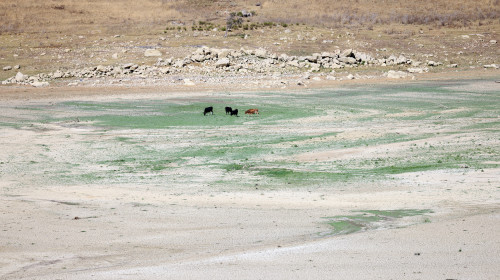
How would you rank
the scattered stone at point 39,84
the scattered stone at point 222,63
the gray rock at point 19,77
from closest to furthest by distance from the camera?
the scattered stone at point 39,84, the gray rock at point 19,77, the scattered stone at point 222,63

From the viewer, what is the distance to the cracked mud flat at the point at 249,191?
337 inches

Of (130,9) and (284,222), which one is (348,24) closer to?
(130,9)

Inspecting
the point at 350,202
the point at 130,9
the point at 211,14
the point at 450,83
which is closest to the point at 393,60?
the point at 450,83

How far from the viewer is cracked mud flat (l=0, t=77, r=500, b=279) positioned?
8.55m

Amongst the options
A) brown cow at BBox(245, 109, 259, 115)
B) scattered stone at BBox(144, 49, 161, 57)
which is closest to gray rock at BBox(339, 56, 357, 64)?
scattered stone at BBox(144, 49, 161, 57)

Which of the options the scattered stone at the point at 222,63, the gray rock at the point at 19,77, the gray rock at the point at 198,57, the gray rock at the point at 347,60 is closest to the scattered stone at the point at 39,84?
the gray rock at the point at 19,77

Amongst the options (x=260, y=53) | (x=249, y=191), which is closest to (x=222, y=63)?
(x=260, y=53)

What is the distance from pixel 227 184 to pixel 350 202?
3.16 m

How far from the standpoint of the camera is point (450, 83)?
3944 centimetres

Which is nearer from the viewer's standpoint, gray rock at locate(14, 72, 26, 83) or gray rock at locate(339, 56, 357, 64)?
gray rock at locate(14, 72, 26, 83)

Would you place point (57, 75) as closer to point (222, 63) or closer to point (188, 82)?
point (188, 82)

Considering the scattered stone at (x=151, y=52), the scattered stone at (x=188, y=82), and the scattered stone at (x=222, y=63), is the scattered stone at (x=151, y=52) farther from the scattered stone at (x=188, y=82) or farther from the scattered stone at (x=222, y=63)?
the scattered stone at (x=188, y=82)

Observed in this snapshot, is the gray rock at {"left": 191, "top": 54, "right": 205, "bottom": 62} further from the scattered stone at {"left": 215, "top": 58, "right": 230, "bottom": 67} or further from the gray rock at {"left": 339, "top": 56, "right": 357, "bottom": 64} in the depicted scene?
the gray rock at {"left": 339, "top": 56, "right": 357, "bottom": 64}

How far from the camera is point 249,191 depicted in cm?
1388
